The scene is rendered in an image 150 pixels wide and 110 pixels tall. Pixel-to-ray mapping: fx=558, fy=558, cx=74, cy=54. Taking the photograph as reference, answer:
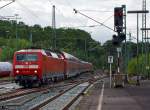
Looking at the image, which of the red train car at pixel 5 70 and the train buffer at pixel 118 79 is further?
the red train car at pixel 5 70

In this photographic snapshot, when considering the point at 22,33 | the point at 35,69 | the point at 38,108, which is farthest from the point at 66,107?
the point at 22,33

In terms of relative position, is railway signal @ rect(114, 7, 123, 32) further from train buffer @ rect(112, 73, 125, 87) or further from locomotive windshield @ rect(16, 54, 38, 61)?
locomotive windshield @ rect(16, 54, 38, 61)

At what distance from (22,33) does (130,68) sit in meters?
A: 38.0

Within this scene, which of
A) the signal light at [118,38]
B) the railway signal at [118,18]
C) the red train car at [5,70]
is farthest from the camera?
the red train car at [5,70]

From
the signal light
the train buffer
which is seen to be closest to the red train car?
the train buffer

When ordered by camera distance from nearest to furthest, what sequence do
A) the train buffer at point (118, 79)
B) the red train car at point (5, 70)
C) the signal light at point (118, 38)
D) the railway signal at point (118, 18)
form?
the railway signal at point (118, 18), the signal light at point (118, 38), the train buffer at point (118, 79), the red train car at point (5, 70)

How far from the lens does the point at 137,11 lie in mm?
55125

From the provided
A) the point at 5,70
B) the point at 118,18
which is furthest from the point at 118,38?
the point at 5,70

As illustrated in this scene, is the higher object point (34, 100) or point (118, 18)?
point (118, 18)

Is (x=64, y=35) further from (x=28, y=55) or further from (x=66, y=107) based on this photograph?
(x=66, y=107)

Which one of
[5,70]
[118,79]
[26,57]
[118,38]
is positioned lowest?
[118,79]

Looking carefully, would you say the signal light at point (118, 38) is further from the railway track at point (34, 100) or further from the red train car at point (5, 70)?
the red train car at point (5, 70)

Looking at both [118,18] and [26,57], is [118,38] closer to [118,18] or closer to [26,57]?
[118,18]

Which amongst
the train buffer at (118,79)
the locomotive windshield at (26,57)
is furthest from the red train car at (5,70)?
the train buffer at (118,79)
